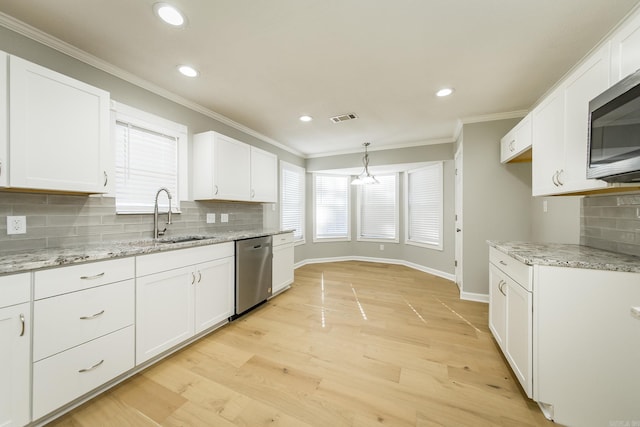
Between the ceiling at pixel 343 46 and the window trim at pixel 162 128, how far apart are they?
0.35 metres

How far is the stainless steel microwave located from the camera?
1.07m

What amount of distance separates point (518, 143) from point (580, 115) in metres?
1.05

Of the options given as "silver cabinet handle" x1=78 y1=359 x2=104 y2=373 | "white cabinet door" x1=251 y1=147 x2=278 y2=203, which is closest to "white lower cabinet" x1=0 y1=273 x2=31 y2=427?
"silver cabinet handle" x1=78 y1=359 x2=104 y2=373

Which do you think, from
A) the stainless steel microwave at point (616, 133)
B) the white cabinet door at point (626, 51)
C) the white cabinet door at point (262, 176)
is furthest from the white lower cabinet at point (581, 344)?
the white cabinet door at point (262, 176)

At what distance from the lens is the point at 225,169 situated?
2.94 m

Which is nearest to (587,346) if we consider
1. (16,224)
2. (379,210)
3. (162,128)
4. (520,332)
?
(520,332)

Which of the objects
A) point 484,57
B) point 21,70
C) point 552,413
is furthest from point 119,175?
point 552,413

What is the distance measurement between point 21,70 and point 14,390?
1814 millimetres

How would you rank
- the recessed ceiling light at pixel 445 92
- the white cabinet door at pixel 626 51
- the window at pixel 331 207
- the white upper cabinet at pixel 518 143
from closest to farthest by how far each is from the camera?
1. the white cabinet door at pixel 626 51
2. the white upper cabinet at pixel 518 143
3. the recessed ceiling light at pixel 445 92
4. the window at pixel 331 207

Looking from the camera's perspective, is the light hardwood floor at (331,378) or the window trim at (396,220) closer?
the light hardwood floor at (331,378)

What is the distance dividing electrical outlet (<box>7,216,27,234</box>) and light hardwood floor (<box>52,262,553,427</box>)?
1.26 metres

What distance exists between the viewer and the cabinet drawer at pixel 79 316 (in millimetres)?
1290

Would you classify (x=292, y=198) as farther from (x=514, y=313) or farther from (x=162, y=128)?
(x=514, y=313)

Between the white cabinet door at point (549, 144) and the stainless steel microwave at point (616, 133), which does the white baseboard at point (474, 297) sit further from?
the stainless steel microwave at point (616, 133)
